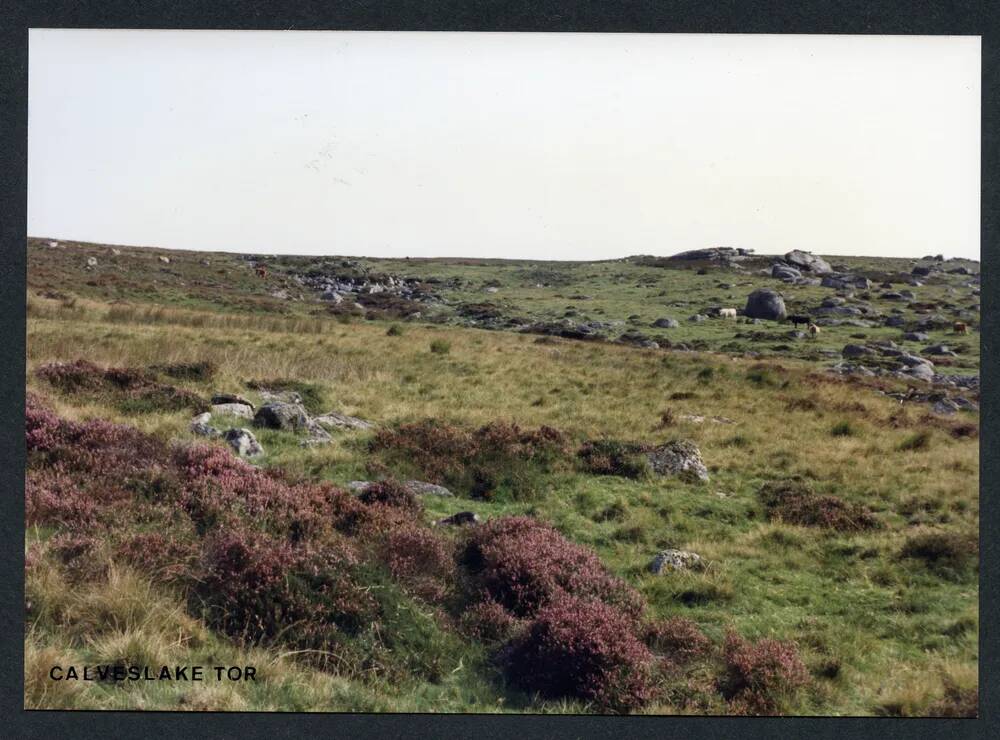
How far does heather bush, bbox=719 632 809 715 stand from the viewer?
7.33 m

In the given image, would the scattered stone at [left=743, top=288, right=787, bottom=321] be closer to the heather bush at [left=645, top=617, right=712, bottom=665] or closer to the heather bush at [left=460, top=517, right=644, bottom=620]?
the heather bush at [left=460, top=517, right=644, bottom=620]

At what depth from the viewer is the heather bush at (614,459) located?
11.7 meters

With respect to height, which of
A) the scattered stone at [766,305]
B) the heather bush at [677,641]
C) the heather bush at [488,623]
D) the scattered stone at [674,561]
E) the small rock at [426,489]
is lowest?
the heather bush at [677,641]

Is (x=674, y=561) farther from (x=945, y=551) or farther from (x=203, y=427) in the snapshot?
(x=203, y=427)

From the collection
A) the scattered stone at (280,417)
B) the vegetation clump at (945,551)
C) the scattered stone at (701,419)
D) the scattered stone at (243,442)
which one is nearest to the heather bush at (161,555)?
the scattered stone at (243,442)

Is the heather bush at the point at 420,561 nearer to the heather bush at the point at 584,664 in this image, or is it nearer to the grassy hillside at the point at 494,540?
the grassy hillside at the point at 494,540

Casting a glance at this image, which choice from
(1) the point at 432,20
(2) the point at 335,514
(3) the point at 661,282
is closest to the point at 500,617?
(2) the point at 335,514

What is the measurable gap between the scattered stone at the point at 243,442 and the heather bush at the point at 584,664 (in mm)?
4755

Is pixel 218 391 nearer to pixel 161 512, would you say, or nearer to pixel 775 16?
pixel 161 512

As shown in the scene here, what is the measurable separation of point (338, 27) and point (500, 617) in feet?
23.3

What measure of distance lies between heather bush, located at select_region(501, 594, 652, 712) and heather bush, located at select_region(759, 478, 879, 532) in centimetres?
421

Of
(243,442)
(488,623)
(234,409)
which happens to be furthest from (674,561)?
(234,409)

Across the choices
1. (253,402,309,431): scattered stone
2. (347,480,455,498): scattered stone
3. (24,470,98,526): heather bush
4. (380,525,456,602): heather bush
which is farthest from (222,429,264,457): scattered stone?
(380,525,456,602): heather bush

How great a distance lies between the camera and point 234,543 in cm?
763
